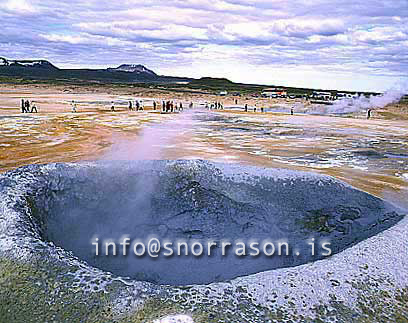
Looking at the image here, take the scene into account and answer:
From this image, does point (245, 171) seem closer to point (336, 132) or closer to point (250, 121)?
point (336, 132)

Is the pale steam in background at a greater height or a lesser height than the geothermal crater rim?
lesser

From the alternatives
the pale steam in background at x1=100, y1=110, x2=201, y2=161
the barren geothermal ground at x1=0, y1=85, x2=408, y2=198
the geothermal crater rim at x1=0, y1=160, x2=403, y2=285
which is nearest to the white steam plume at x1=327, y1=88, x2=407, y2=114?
the barren geothermal ground at x1=0, y1=85, x2=408, y2=198

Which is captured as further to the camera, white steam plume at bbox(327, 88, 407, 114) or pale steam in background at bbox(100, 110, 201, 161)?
white steam plume at bbox(327, 88, 407, 114)

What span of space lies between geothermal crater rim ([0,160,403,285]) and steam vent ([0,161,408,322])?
1cm

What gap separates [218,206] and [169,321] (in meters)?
2.91

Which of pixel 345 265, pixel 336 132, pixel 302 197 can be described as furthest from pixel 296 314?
pixel 336 132

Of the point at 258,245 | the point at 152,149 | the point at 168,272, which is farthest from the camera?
the point at 152,149

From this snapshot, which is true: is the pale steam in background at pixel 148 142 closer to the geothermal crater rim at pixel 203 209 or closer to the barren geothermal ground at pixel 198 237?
the barren geothermal ground at pixel 198 237

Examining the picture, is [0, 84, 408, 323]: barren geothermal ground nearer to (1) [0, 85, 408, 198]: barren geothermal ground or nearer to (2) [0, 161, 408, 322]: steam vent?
(2) [0, 161, 408, 322]: steam vent

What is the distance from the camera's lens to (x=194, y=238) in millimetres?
5148

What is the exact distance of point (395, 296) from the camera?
2658 mm

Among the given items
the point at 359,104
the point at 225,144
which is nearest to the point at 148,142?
the point at 225,144

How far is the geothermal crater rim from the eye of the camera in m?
4.68

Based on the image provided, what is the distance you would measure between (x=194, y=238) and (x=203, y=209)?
1.15ft
